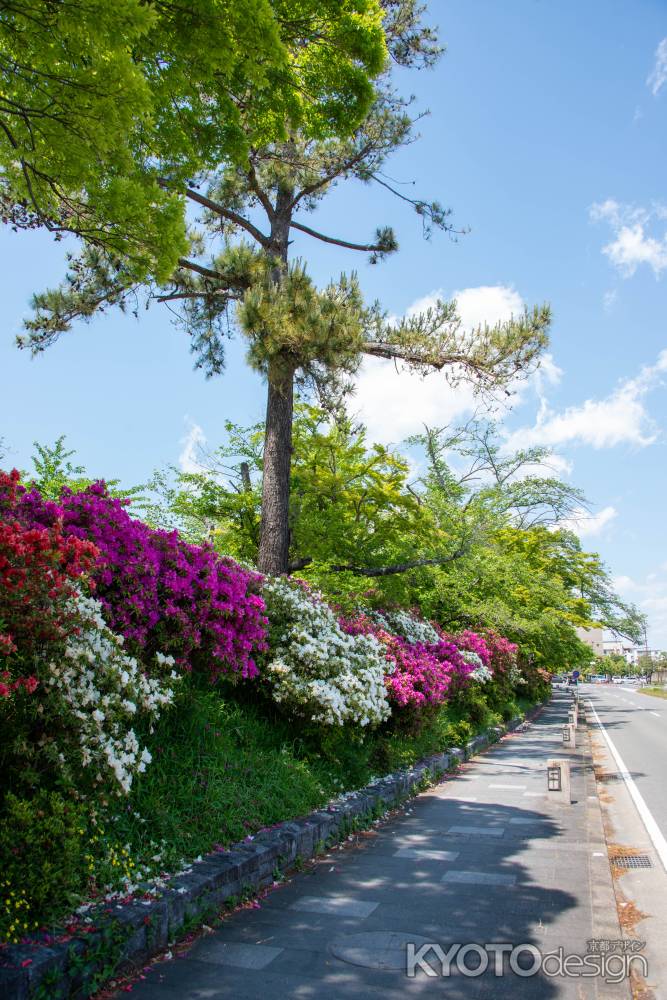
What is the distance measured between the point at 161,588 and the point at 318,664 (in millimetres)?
2271

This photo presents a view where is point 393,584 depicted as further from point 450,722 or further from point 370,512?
point 450,722

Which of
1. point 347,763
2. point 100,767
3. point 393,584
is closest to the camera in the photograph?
point 100,767

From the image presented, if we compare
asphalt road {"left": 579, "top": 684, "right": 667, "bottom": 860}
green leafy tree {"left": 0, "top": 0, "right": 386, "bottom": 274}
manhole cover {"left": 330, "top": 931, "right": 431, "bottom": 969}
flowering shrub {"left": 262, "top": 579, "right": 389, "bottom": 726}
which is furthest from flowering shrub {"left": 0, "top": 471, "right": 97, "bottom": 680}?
asphalt road {"left": 579, "top": 684, "right": 667, "bottom": 860}

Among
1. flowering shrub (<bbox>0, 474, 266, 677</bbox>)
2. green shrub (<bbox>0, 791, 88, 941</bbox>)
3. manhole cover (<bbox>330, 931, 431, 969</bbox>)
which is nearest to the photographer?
green shrub (<bbox>0, 791, 88, 941</bbox>)

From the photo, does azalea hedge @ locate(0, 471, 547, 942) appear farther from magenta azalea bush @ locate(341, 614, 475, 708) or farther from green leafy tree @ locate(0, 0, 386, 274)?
green leafy tree @ locate(0, 0, 386, 274)

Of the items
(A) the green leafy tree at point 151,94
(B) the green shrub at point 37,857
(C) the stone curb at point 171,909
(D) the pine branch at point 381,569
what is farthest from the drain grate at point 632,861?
(A) the green leafy tree at point 151,94

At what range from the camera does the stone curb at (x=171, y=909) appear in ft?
10.7

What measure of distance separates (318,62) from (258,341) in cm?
406

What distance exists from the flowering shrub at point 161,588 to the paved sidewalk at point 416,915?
202cm

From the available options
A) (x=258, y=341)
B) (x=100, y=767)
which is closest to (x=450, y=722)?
(x=258, y=341)

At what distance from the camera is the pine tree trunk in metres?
11.9

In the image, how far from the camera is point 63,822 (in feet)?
12.4

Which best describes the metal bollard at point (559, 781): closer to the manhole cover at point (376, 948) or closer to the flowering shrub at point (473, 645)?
the manhole cover at point (376, 948)

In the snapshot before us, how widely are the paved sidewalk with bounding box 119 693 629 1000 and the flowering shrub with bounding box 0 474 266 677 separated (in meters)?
2.02
